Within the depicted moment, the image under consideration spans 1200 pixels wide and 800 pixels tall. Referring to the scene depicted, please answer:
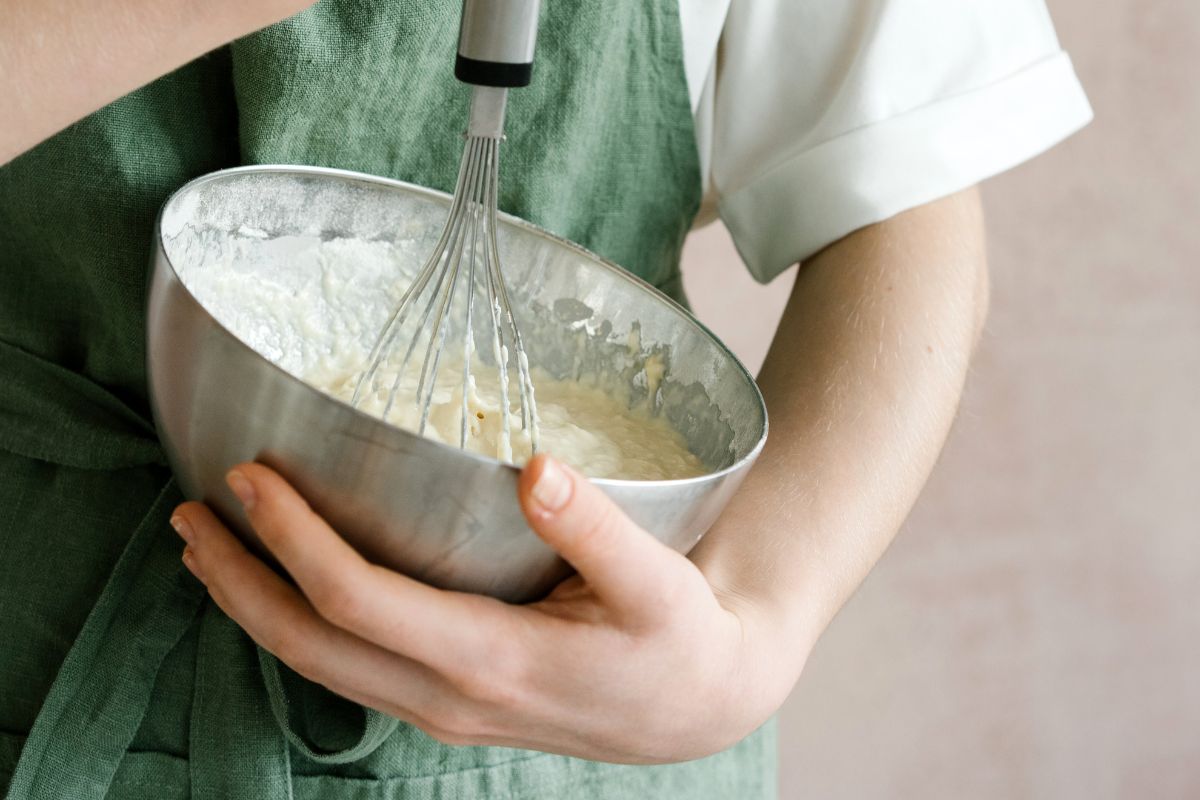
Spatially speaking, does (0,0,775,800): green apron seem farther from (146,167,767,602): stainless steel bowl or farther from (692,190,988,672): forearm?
(692,190,988,672): forearm

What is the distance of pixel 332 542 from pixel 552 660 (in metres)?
0.08

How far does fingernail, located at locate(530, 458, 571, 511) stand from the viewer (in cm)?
34

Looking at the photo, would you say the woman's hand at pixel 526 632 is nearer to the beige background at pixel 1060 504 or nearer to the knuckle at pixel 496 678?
the knuckle at pixel 496 678

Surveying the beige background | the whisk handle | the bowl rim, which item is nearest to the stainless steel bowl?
the bowl rim

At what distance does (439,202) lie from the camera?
0.51 metres

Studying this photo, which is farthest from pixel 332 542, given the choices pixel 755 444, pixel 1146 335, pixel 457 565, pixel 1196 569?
pixel 1196 569

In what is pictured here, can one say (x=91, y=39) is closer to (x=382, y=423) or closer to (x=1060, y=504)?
(x=382, y=423)

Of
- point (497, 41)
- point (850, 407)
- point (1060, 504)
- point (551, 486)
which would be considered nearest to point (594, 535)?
point (551, 486)

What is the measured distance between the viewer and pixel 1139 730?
1.44 meters

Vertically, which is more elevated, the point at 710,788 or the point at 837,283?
the point at 837,283

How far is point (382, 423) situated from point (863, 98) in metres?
0.35

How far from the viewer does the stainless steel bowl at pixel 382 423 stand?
13.7 inches

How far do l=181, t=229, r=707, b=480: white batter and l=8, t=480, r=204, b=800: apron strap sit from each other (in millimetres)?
78

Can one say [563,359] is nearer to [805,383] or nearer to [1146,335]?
[805,383]
